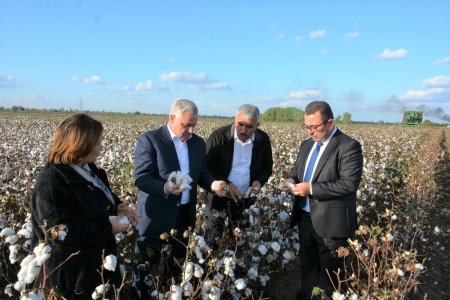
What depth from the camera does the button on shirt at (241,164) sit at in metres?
3.70

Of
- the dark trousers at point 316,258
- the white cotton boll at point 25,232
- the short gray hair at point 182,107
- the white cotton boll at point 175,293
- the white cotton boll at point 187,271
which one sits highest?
the short gray hair at point 182,107

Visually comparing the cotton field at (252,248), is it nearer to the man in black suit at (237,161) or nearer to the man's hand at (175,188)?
the man in black suit at (237,161)

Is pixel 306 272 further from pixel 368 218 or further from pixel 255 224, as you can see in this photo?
pixel 368 218

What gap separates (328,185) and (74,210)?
191cm

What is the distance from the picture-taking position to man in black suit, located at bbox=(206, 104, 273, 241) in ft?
12.0

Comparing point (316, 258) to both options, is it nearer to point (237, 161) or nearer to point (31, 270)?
point (237, 161)

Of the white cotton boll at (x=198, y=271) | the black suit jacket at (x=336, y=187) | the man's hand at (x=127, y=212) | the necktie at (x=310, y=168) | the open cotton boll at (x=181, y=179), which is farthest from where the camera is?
the necktie at (x=310, y=168)

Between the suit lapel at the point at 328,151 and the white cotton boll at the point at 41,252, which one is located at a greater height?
the suit lapel at the point at 328,151

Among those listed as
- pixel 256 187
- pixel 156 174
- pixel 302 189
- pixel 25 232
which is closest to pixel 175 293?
pixel 25 232

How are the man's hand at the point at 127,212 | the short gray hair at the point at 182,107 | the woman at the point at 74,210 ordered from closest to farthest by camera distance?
the woman at the point at 74,210, the man's hand at the point at 127,212, the short gray hair at the point at 182,107

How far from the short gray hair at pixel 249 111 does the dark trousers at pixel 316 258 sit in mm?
999

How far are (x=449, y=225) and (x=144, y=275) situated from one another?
6.41m

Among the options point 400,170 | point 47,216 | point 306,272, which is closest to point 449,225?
point 400,170

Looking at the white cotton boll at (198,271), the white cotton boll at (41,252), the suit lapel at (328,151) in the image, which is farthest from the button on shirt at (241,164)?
the white cotton boll at (41,252)
